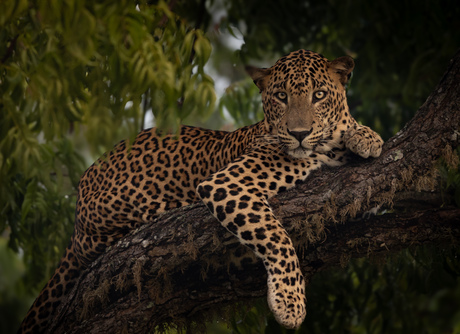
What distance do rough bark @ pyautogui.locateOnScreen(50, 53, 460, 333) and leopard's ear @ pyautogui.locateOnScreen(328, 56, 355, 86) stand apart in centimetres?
70

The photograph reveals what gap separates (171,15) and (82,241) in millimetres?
2302

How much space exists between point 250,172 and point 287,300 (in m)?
1.01

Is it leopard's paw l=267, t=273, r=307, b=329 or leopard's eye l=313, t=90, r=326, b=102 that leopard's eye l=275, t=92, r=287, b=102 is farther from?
leopard's paw l=267, t=273, r=307, b=329

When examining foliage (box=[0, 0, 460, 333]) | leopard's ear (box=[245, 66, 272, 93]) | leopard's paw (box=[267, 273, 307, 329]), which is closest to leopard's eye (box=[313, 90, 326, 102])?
leopard's ear (box=[245, 66, 272, 93])

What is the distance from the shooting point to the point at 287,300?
404cm

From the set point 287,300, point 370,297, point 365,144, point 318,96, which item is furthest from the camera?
point 370,297

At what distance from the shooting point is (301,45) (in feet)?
25.3

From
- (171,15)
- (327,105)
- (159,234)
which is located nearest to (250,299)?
(159,234)

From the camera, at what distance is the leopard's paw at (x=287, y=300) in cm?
401

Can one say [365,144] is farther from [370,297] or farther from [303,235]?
[370,297]

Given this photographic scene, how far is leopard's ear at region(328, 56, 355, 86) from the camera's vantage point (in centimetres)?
480

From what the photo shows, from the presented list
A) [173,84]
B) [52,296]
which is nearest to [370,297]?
[52,296]

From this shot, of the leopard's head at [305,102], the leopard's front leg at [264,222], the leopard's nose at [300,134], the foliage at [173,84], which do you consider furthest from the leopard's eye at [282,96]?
the foliage at [173,84]

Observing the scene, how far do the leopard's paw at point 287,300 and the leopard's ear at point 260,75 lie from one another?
1.66 meters
